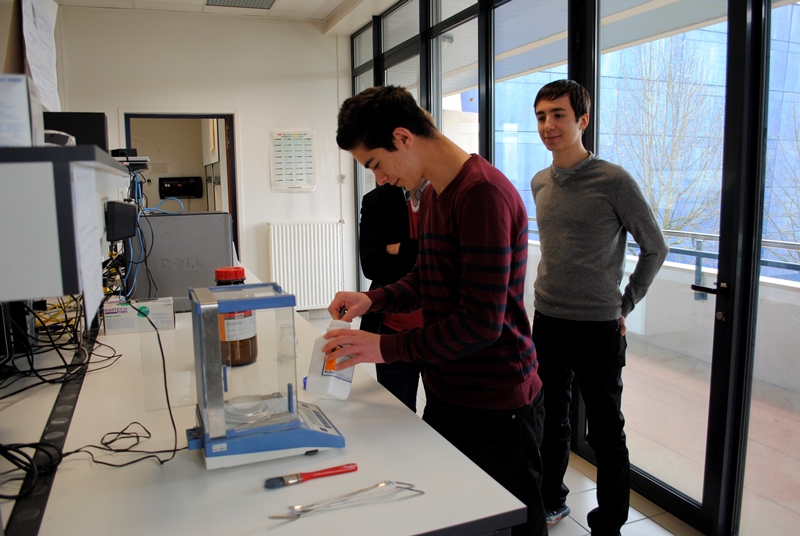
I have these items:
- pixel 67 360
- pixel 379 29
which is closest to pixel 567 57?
pixel 67 360

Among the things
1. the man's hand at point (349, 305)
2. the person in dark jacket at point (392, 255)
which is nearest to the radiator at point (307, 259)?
the person in dark jacket at point (392, 255)

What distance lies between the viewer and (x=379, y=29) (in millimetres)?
5117

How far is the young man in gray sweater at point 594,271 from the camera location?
2.01m

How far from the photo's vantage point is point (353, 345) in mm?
1236

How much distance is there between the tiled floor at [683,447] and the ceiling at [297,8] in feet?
11.6

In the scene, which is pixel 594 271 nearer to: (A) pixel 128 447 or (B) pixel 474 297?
(B) pixel 474 297

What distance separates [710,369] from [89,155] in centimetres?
210

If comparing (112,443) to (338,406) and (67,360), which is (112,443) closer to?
(338,406)

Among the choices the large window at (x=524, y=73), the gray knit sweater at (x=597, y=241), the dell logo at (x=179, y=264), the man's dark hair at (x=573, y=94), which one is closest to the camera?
the gray knit sweater at (x=597, y=241)

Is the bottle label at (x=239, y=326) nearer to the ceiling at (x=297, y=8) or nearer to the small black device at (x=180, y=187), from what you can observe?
the ceiling at (x=297, y=8)

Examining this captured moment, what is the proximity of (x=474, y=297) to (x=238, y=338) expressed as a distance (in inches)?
18.7

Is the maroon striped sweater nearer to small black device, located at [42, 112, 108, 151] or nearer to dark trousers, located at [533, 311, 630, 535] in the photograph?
dark trousers, located at [533, 311, 630, 535]

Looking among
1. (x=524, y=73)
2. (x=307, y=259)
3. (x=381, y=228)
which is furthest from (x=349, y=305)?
(x=307, y=259)

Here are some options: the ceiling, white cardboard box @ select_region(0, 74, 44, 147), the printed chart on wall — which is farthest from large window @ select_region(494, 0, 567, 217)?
the printed chart on wall
